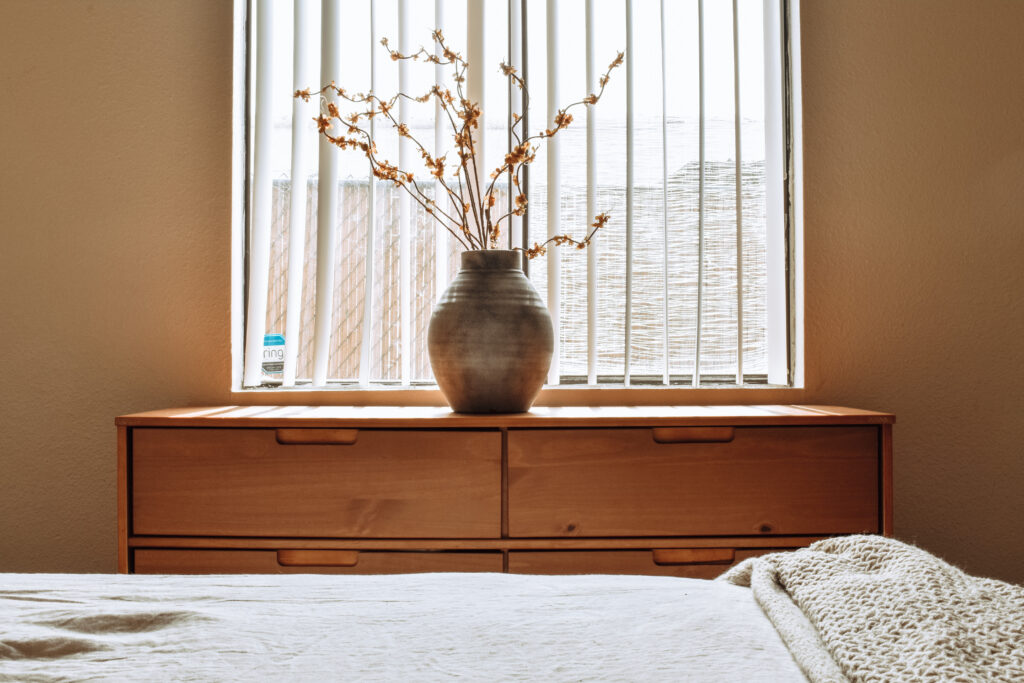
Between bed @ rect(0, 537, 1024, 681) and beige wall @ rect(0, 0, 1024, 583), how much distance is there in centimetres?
125

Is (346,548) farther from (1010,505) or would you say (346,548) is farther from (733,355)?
(1010,505)

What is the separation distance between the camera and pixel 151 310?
1.93m

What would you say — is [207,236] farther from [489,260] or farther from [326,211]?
[489,260]

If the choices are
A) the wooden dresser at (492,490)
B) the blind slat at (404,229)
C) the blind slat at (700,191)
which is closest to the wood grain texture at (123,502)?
the wooden dresser at (492,490)

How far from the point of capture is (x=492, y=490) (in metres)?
1.49

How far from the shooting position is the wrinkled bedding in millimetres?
562

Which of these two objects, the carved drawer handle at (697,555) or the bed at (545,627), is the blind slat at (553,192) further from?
the bed at (545,627)

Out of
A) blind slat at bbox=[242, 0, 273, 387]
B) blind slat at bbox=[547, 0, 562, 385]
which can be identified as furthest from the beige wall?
blind slat at bbox=[547, 0, 562, 385]

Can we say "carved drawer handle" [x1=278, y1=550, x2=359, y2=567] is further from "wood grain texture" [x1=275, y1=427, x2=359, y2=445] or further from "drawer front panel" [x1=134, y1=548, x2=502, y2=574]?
"wood grain texture" [x1=275, y1=427, x2=359, y2=445]

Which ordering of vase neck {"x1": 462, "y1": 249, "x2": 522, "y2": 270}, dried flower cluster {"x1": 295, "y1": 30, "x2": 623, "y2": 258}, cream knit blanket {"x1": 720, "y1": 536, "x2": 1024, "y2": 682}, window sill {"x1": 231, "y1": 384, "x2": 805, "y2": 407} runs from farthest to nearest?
window sill {"x1": 231, "y1": 384, "x2": 805, "y2": 407} → dried flower cluster {"x1": 295, "y1": 30, "x2": 623, "y2": 258} → vase neck {"x1": 462, "y1": 249, "x2": 522, "y2": 270} → cream knit blanket {"x1": 720, "y1": 536, "x2": 1024, "y2": 682}

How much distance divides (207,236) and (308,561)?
910mm

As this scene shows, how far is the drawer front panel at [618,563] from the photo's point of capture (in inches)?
58.6

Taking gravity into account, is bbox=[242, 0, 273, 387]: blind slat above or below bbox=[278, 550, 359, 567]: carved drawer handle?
above

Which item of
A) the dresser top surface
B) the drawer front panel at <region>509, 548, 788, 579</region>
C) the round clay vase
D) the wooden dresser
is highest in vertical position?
the round clay vase
